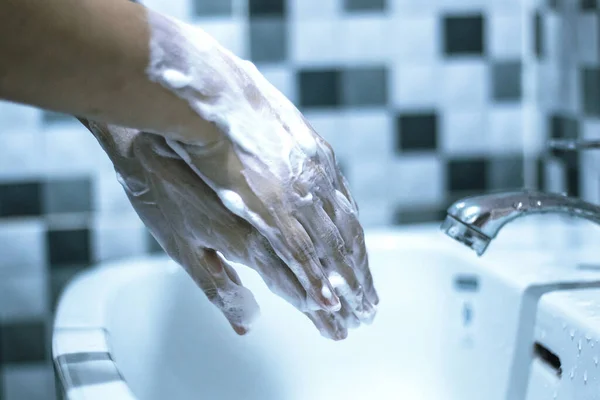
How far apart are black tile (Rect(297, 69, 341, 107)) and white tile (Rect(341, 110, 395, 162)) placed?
0.13 ft

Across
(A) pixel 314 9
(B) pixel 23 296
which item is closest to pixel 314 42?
→ (A) pixel 314 9

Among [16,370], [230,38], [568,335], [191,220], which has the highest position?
[230,38]

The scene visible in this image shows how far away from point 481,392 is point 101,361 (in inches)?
16.3

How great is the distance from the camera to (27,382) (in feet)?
3.76

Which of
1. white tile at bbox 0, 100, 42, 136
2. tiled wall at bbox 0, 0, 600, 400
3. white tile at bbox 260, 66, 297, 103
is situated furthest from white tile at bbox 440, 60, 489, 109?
white tile at bbox 0, 100, 42, 136

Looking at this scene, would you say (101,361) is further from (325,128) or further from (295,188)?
(325,128)

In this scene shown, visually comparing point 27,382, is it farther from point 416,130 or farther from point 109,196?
point 416,130

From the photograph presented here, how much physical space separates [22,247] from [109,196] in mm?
149

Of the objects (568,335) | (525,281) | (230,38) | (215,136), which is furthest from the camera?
(230,38)

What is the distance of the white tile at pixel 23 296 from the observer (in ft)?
3.71

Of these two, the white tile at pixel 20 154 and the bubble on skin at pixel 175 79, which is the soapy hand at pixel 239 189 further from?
the white tile at pixel 20 154

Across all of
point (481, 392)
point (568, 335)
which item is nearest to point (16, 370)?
point (481, 392)

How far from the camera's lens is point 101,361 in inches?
22.9

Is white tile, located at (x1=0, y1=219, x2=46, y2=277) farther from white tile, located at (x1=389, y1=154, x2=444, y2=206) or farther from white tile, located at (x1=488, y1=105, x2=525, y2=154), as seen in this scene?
white tile, located at (x1=488, y1=105, x2=525, y2=154)
